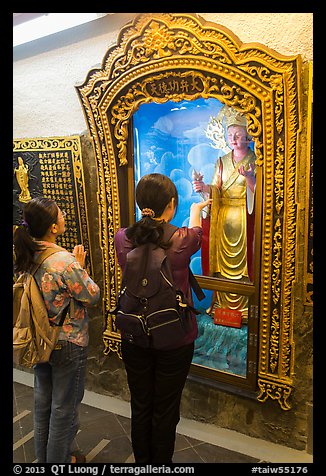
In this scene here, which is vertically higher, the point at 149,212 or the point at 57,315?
the point at 149,212

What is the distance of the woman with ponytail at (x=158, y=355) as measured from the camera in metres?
1.76

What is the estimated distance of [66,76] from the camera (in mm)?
2816

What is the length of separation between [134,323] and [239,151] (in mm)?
1255

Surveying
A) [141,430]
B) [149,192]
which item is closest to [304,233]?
[149,192]

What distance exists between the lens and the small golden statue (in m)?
3.13

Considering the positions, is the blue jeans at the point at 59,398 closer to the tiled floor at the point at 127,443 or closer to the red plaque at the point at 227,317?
the tiled floor at the point at 127,443

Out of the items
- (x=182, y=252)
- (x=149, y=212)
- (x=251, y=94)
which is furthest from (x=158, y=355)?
(x=251, y=94)

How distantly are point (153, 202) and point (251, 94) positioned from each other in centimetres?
90

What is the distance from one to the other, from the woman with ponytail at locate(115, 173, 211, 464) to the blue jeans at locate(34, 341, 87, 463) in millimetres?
280

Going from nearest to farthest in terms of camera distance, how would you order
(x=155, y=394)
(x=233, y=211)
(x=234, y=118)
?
(x=155, y=394), (x=234, y=118), (x=233, y=211)

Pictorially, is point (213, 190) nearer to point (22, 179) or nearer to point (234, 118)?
point (234, 118)

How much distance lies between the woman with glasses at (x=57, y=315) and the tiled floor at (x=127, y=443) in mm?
419

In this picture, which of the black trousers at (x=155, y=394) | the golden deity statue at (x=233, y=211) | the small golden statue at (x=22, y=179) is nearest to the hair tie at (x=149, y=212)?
the black trousers at (x=155, y=394)

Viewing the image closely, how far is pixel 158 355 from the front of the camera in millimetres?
1838
